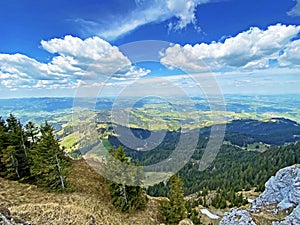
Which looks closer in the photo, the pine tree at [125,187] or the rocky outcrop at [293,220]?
the pine tree at [125,187]

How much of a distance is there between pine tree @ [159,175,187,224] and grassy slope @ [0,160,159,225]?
1.86 meters

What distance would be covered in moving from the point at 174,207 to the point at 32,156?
20.4 meters

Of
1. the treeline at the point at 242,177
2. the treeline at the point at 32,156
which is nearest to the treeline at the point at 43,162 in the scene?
the treeline at the point at 32,156

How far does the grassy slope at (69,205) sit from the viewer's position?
22.9m

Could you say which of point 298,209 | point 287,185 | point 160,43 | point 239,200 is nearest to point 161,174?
point 239,200

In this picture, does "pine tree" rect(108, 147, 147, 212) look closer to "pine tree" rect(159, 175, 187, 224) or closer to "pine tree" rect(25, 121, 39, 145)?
"pine tree" rect(159, 175, 187, 224)

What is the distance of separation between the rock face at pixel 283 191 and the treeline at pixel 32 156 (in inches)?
1898

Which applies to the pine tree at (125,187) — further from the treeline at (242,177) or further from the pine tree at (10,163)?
the treeline at (242,177)

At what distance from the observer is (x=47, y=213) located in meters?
23.2

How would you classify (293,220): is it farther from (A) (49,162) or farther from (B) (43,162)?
(B) (43,162)

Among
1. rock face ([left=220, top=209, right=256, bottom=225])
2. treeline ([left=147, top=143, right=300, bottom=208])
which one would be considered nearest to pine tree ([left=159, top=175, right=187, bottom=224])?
rock face ([left=220, top=209, right=256, bottom=225])

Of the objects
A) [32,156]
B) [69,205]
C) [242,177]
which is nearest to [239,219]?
[69,205]

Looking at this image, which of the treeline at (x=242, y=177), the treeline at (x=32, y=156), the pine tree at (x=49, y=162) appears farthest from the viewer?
the treeline at (x=242, y=177)

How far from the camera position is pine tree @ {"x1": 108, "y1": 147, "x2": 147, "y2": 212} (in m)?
28.2
